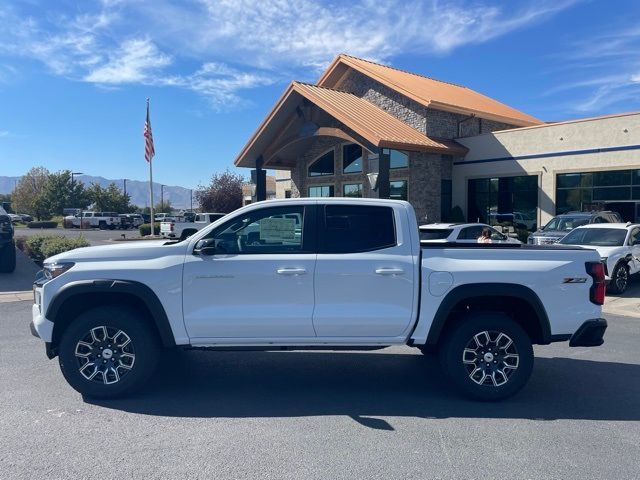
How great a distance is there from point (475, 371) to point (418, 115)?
21297 mm

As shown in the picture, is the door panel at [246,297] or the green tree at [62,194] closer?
the door panel at [246,297]

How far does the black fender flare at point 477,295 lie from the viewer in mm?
5094

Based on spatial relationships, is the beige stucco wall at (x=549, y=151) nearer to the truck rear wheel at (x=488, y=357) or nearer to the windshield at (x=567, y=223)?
the windshield at (x=567, y=223)

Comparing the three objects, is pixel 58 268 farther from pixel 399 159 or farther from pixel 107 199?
pixel 107 199

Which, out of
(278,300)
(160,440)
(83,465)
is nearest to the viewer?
(83,465)

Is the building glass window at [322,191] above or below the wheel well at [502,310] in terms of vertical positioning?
above

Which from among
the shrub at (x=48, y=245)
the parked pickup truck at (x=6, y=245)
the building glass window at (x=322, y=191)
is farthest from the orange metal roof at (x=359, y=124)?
the parked pickup truck at (x=6, y=245)

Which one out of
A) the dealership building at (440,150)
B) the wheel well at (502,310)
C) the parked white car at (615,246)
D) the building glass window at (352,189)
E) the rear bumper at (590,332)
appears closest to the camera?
the rear bumper at (590,332)

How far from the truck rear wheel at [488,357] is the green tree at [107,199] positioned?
69.5 meters

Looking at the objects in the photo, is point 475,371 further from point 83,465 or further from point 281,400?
point 83,465

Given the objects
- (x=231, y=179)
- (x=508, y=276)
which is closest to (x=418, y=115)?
(x=508, y=276)

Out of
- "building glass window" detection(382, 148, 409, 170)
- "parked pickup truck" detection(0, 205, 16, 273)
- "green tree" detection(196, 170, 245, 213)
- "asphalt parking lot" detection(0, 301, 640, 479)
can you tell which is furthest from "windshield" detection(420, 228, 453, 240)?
"green tree" detection(196, 170, 245, 213)

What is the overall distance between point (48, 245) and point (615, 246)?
14245mm

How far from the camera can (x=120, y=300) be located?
17.3 feet
